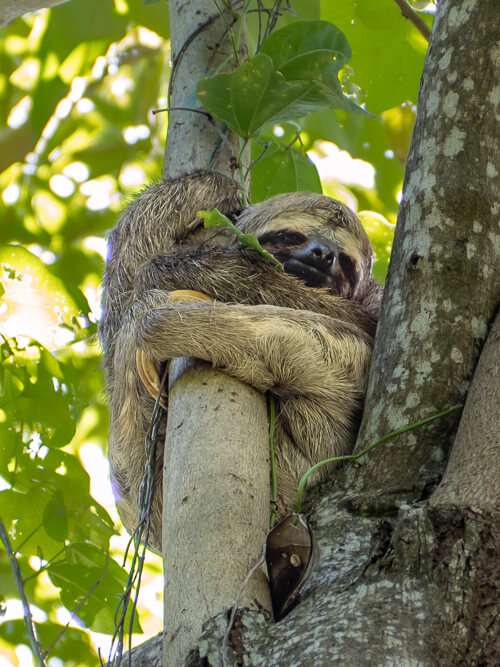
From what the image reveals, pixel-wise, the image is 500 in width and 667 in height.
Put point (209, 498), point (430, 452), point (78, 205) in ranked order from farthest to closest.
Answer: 1. point (78, 205)
2. point (430, 452)
3. point (209, 498)

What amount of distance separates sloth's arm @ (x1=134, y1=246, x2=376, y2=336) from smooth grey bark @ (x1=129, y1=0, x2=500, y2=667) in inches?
41.0

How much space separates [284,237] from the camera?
510cm

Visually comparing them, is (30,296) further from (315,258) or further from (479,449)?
(479,449)

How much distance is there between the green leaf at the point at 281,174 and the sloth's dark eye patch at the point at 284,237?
77 centimetres

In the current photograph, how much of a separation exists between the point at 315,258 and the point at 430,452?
79.6 inches

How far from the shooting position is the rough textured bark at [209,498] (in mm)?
2494

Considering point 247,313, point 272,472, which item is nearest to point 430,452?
point 272,472

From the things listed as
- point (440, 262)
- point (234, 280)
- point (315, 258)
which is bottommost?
point (440, 262)

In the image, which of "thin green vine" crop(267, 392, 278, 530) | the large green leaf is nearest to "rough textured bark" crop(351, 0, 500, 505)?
"thin green vine" crop(267, 392, 278, 530)

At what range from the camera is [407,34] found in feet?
18.9

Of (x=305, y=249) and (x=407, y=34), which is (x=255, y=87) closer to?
(x=305, y=249)

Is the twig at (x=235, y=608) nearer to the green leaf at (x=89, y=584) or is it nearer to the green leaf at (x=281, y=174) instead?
the green leaf at (x=89, y=584)

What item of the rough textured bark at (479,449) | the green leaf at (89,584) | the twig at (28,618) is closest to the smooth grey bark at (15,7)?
the twig at (28,618)

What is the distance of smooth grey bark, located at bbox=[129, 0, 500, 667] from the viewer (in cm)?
212
